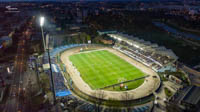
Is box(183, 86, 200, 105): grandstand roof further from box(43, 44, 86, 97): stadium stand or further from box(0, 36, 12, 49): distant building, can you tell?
box(0, 36, 12, 49): distant building

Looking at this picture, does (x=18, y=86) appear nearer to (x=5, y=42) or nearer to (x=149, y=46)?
(x=5, y=42)

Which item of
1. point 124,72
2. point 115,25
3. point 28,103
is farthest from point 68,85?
point 115,25

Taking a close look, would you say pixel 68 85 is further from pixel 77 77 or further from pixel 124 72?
pixel 124 72

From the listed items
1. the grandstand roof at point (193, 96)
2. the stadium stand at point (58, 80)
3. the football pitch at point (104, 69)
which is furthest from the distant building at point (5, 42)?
the grandstand roof at point (193, 96)

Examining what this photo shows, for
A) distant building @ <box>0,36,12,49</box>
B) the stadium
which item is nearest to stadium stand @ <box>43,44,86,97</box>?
the stadium

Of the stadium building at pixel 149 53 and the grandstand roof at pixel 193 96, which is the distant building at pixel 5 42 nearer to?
the stadium building at pixel 149 53

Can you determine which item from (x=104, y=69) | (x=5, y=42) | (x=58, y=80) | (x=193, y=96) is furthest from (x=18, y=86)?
(x=193, y=96)

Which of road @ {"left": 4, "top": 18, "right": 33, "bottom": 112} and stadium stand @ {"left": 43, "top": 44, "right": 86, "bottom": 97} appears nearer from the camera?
road @ {"left": 4, "top": 18, "right": 33, "bottom": 112}
